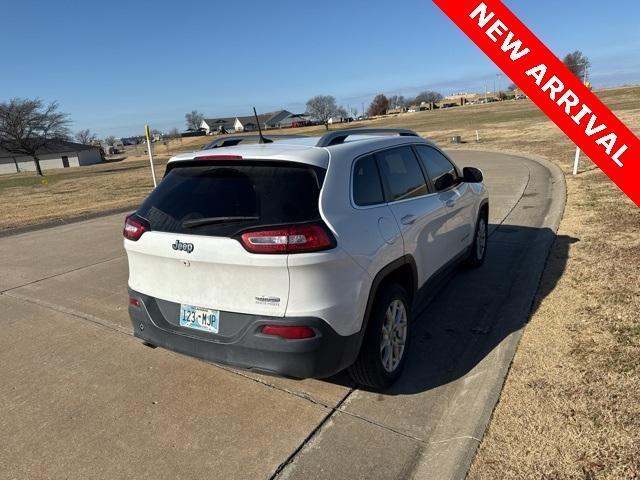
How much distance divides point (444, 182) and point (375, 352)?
2048 millimetres

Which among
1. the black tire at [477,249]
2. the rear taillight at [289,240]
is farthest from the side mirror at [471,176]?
the rear taillight at [289,240]

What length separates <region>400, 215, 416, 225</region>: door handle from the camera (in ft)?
11.1

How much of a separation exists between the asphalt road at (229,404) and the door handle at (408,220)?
1.06 meters

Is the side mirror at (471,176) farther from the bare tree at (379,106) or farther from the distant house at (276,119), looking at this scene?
the bare tree at (379,106)

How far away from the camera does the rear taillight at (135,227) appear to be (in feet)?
10.3

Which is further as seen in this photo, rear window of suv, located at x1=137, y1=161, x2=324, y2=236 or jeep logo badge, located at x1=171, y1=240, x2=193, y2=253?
jeep logo badge, located at x1=171, y1=240, x2=193, y2=253

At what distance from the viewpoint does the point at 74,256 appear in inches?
288

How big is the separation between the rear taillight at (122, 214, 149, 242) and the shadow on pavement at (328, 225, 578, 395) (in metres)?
1.69

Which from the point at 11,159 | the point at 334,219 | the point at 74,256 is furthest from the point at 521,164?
the point at 11,159

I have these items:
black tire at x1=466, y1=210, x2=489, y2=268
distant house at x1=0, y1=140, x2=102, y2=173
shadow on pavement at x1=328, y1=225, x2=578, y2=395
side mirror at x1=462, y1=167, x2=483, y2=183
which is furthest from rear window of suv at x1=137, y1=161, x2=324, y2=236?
distant house at x1=0, y1=140, x2=102, y2=173

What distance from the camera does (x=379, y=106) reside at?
14138 cm

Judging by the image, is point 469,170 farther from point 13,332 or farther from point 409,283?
point 13,332

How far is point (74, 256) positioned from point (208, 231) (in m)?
5.51

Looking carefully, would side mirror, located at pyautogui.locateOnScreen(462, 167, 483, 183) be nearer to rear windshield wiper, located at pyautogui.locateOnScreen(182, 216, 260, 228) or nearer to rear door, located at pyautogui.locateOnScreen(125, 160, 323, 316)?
rear door, located at pyautogui.locateOnScreen(125, 160, 323, 316)
